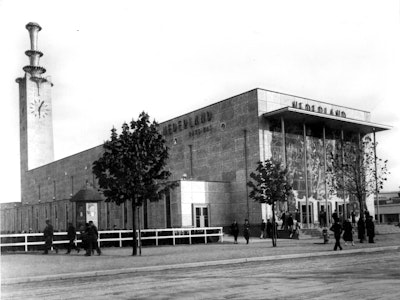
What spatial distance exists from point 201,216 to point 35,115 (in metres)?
47.4

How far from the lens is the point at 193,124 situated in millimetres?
49781

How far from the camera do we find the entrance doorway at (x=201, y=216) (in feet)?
138

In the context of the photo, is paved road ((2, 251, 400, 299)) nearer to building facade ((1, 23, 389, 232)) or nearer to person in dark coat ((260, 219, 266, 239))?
person in dark coat ((260, 219, 266, 239))

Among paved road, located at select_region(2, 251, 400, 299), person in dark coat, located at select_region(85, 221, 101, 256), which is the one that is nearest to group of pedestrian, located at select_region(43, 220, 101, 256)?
person in dark coat, located at select_region(85, 221, 101, 256)

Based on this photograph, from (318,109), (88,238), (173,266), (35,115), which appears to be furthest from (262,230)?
(35,115)

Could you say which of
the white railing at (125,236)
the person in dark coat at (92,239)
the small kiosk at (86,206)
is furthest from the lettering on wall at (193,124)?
the person in dark coat at (92,239)

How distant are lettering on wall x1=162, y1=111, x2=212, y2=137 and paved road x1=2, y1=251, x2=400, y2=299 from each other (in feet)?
107

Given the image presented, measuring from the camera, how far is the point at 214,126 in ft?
154

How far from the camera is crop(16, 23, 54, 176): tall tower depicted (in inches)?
3155

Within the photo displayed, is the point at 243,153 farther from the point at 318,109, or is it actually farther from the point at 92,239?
the point at 92,239

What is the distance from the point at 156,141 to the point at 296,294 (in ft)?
49.9

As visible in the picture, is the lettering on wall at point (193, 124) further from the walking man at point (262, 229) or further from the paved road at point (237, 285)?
the paved road at point (237, 285)

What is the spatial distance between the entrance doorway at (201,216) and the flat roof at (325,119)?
31.0ft

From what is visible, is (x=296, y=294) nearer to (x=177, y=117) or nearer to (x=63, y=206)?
(x=177, y=117)
